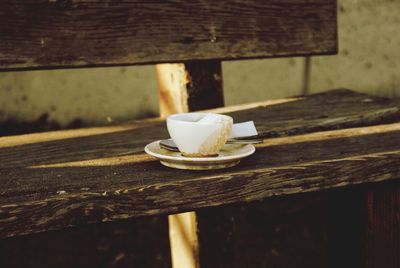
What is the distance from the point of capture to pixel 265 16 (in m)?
1.50

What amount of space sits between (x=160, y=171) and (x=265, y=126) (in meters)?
0.42

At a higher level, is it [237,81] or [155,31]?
[155,31]

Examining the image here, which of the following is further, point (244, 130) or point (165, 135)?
point (165, 135)

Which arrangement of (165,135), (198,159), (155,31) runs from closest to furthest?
(198,159), (165,135), (155,31)

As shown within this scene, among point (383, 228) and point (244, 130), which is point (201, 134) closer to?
point (244, 130)

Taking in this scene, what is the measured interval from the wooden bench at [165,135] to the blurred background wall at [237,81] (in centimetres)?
72

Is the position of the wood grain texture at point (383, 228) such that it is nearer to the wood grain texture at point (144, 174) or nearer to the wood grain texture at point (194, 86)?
the wood grain texture at point (144, 174)

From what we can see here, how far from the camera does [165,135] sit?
1.20 m

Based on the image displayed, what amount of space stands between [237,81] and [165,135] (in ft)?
4.16

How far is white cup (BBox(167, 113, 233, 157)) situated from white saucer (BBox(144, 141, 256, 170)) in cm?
2

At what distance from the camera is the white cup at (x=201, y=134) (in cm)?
89

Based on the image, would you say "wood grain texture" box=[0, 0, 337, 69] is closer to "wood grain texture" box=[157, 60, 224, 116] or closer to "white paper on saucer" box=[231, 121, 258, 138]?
"wood grain texture" box=[157, 60, 224, 116]

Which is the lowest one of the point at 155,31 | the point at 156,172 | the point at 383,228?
the point at 383,228

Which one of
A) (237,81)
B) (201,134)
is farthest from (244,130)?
(237,81)
